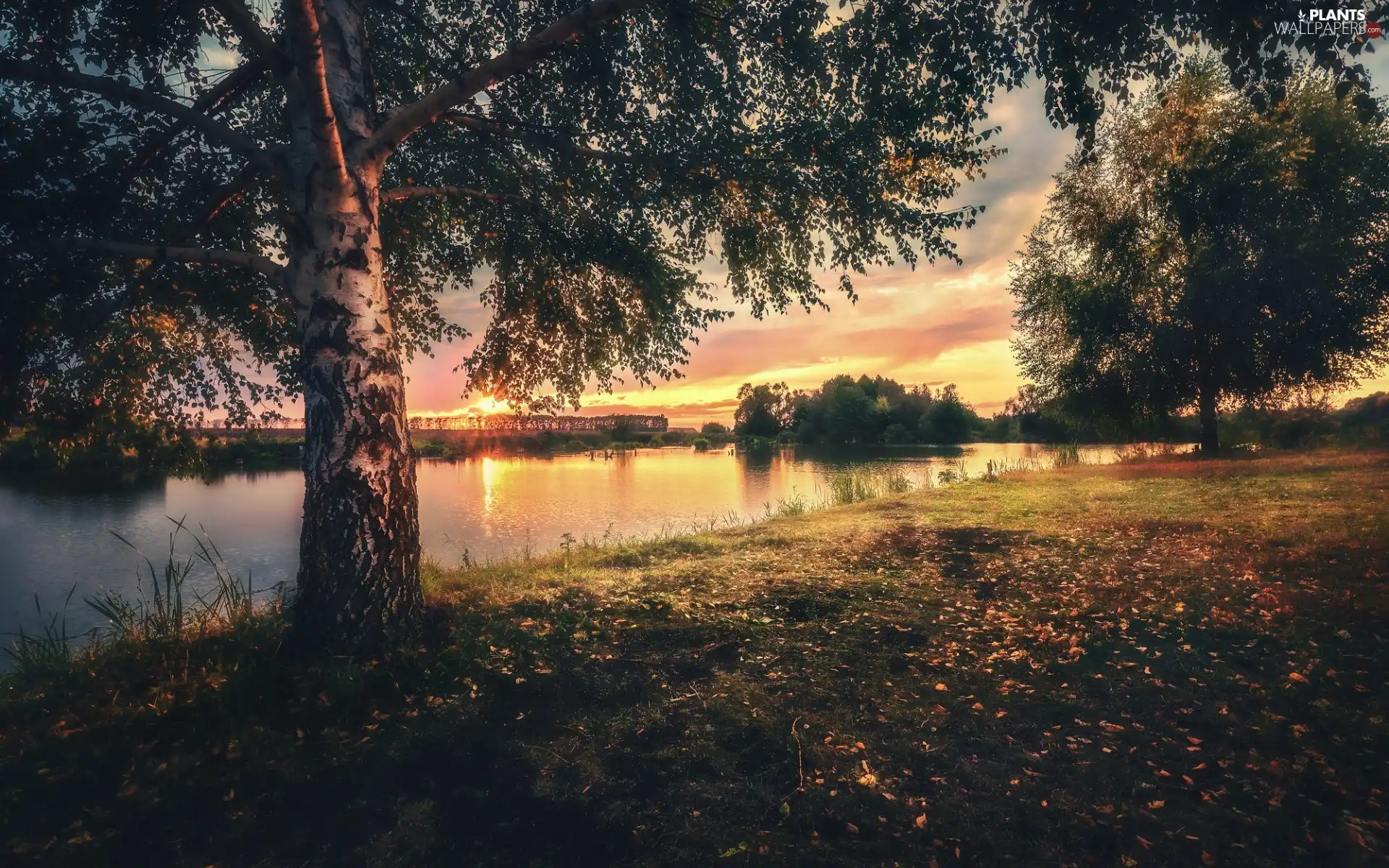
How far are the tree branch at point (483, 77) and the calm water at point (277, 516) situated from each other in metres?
5.77

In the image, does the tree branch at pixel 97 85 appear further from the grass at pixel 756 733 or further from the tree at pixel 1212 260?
the tree at pixel 1212 260

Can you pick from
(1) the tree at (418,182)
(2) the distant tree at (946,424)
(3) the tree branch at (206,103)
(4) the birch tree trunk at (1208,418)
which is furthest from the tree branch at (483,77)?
(2) the distant tree at (946,424)

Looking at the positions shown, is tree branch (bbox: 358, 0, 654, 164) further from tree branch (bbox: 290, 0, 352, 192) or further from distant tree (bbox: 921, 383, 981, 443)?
distant tree (bbox: 921, 383, 981, 443)

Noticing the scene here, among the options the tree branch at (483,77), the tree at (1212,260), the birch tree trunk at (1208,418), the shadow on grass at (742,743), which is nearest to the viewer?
the shadow on grass at (742,743)

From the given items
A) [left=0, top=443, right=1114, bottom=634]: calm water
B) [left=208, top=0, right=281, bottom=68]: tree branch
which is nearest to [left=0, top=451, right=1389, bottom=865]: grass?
[left=208, top=0, right=281, bottom=68]: tree branch

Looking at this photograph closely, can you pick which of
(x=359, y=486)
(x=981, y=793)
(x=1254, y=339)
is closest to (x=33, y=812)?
(x=359, y=486)

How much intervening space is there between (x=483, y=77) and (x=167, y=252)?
3.16 meters

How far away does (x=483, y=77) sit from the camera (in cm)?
560

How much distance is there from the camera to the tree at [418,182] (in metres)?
5.26

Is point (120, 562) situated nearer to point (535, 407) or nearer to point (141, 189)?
point (141, 189)

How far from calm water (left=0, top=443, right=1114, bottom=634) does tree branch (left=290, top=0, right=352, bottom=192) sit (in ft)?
18.4

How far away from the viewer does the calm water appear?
14883 mm

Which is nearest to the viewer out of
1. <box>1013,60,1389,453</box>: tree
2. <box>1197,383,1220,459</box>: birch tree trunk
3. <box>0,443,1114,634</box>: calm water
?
<box>0,443,1114,634</box>: calm water

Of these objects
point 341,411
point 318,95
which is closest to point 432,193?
point 318,95
